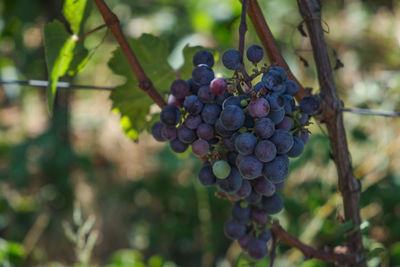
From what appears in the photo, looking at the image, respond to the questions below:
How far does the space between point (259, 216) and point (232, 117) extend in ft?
0.80

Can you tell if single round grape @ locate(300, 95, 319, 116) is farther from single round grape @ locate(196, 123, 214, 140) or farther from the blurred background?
the blurred background

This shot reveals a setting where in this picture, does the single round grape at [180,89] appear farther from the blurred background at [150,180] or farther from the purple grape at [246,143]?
the blurred background at [150,180]

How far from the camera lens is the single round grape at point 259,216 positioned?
68cm

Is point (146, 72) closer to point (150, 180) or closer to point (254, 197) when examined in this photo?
point (254, 197)

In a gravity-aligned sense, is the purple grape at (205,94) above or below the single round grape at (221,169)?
above

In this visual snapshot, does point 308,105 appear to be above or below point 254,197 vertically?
above

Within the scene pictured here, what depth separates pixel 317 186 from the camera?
1465 millimetres

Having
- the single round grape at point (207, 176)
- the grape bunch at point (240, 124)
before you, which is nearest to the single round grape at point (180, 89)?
the grape bunch at point (240, 124)

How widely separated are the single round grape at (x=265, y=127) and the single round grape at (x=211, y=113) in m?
0.06

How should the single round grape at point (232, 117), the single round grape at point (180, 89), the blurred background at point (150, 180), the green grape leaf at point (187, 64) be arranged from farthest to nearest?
the blurred background at point (150, 180) < the green grape leaf at point (187, 64) < the single round grape at point (180, 89) < the single round grape at point (232, 117)

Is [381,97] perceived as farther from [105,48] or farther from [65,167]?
[105,48]

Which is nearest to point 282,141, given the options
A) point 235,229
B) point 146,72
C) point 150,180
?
point 235,229

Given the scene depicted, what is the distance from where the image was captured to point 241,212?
2.20 ft

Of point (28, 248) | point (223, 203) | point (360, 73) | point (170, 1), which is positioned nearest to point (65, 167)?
point (28, 248)
